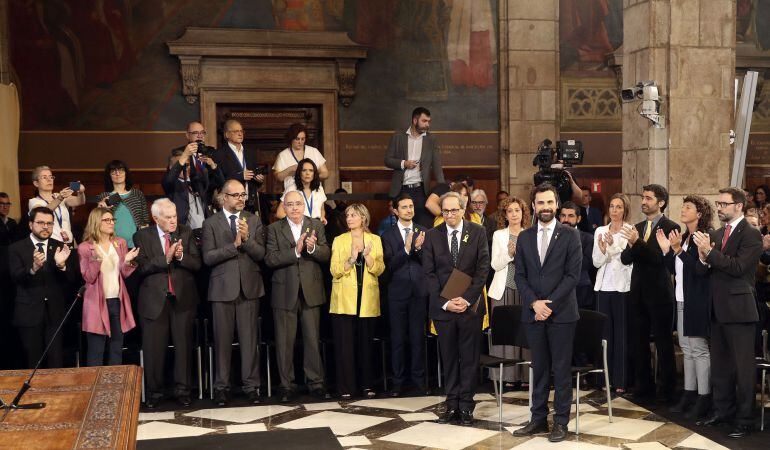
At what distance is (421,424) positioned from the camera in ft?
23.7

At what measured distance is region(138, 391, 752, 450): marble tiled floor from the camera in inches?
262

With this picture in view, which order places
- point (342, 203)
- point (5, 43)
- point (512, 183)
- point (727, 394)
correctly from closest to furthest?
point (727, 394)
point (342, 203)
point (5, 43)
point (512, 183)

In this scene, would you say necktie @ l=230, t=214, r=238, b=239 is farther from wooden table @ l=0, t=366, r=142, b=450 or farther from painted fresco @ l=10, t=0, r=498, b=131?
painted fresco @ l=10, t=0, r=498, b=131

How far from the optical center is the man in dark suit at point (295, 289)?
814 centimetres

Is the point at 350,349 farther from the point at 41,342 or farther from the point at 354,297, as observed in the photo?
the point at 41,342

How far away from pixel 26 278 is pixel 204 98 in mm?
5671

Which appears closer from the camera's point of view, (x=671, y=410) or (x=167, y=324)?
(x=671, y=410)

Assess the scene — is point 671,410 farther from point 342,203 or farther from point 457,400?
point 342,203

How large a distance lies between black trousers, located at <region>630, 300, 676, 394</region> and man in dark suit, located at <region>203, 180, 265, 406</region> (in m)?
3.10

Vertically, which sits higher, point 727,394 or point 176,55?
point 176,55

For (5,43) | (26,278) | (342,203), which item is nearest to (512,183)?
(342,203)

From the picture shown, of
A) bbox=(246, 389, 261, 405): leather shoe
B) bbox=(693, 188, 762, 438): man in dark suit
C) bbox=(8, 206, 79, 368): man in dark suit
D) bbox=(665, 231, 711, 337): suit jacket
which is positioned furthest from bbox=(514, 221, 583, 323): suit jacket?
bbox=(8, 206, 79, 368): man in dark suit

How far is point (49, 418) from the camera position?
445 centimetres

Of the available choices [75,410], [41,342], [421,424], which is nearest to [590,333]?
[421,424]
